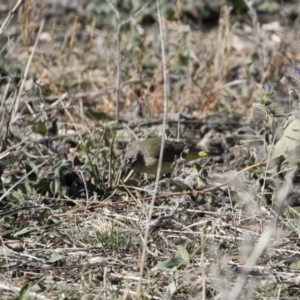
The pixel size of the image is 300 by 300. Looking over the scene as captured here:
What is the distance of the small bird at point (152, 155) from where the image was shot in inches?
190

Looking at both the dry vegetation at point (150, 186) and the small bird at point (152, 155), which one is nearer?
the dry vegetation at point (150, 186)

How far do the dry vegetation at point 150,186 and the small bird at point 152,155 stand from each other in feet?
0.26

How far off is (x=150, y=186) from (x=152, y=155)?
0.87 ft

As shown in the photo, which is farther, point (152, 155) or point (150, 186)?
point (152, 155)

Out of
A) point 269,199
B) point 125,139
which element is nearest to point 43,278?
point 269,199

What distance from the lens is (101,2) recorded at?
8633 millimetres

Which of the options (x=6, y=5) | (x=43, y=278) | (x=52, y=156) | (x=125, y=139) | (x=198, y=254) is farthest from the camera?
(x=6, y=5)

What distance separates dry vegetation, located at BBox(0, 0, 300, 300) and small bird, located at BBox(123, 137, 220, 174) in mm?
78

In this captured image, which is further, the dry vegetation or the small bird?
the small bird

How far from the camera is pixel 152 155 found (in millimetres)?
4930

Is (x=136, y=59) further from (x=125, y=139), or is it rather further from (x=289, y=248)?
(x=289, y=248)

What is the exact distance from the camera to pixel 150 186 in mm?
4727

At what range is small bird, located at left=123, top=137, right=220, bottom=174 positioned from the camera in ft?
15.8

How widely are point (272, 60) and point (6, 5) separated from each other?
3476mm
